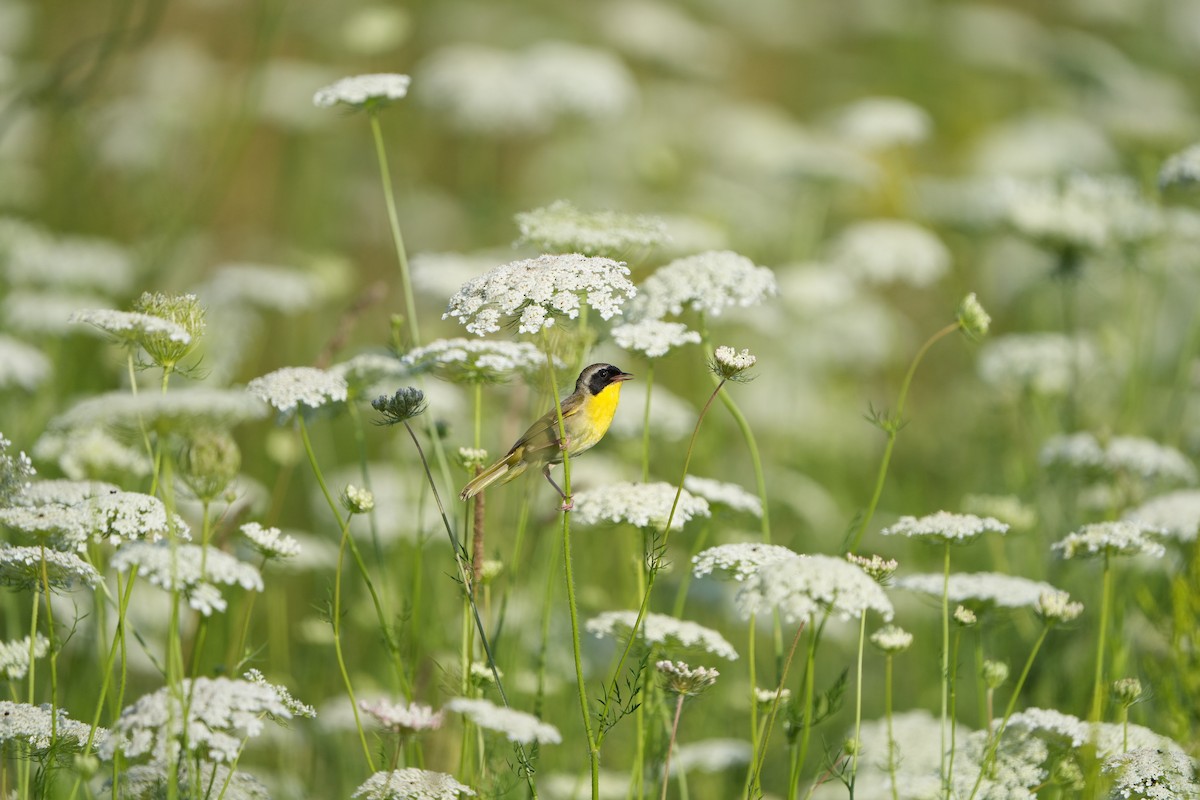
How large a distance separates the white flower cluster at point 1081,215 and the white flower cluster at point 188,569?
5.11 metres

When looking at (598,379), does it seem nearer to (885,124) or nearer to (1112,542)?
(1112,542)

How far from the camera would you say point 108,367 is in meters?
6.86

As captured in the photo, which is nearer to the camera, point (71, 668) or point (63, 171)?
point (71, 668)

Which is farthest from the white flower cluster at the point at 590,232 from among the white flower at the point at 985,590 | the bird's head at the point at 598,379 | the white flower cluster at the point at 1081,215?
the white flower cluster at the point at 1081,215

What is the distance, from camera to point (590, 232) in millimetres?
3924

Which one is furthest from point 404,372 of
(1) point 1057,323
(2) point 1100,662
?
(1) point 1057,323

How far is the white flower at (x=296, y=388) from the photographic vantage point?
11.2ft

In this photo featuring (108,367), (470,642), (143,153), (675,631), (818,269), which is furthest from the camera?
(143,153)

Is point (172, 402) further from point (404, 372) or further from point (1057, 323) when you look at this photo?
point (1057, 323)

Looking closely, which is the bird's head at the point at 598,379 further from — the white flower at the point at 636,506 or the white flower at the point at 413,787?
the white flower at the point at 413,787

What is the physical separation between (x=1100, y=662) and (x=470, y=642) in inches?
76.2

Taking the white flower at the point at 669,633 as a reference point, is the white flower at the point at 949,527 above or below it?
above

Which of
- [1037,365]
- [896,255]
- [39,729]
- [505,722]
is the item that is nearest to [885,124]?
[896,255]

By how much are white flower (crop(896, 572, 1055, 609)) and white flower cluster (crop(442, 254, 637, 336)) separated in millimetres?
1404
